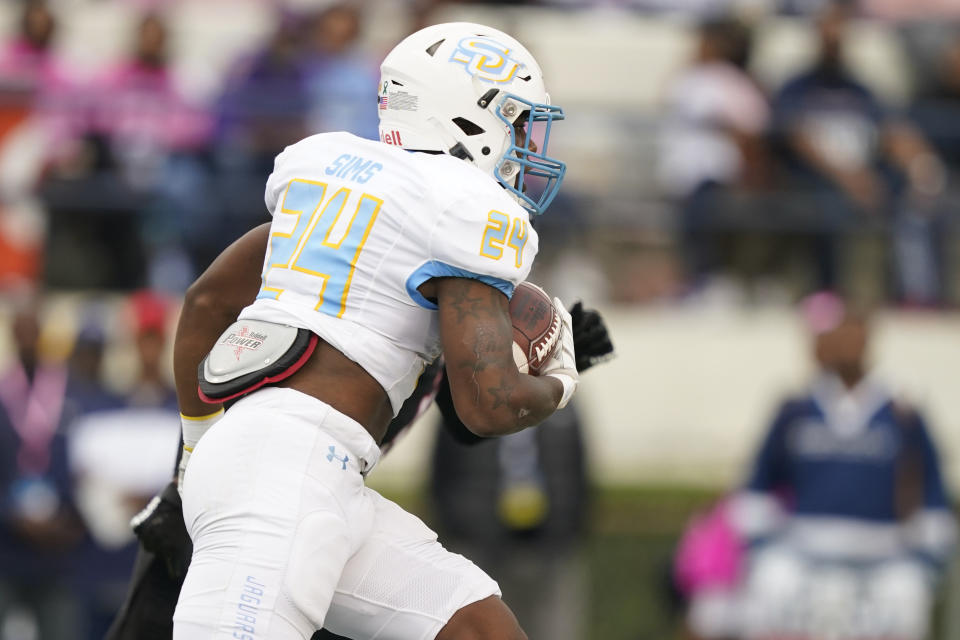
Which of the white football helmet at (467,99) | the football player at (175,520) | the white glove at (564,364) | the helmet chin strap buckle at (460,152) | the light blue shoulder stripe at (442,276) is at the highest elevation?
the white football helmet at (467,99)

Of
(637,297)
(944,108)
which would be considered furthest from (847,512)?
(944,108)

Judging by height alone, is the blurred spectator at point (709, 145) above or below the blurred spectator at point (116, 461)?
above

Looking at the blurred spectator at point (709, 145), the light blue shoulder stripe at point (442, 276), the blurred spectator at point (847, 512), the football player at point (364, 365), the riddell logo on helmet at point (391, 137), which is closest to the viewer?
the football player at point (364, 365)

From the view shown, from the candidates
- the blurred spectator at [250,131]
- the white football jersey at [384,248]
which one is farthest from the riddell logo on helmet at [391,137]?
the blurred spectator at [250,131]

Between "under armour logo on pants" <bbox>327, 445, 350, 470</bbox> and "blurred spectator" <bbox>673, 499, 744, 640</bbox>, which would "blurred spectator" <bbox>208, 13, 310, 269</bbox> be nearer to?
"blurred spectator" <bbox>673, 499, 744, 640</bbox>

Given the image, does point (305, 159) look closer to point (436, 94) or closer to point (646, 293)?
point (436, 94)

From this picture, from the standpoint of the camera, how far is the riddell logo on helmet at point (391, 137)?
4.43 meters

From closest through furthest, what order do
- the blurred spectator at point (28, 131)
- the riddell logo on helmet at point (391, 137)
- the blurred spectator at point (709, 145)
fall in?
the riddell logo on helmet at point (391, 137)
the blurred spectator at point (28, 131)
the blurred spectator at point (709, 145)

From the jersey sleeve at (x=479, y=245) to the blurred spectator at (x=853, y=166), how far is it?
244 inches

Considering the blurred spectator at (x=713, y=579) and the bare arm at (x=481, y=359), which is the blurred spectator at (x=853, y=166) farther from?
the bare arm at (x=481, y=359)

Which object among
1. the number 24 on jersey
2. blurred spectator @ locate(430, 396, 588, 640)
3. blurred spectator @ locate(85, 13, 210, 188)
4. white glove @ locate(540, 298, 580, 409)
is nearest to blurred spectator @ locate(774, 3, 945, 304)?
blurred spectator @ locate(430, 396, 588, 640)

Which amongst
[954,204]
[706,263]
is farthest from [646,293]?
[954,204]

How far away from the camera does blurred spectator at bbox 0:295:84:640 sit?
8234 millimetres

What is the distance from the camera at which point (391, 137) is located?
445cm
